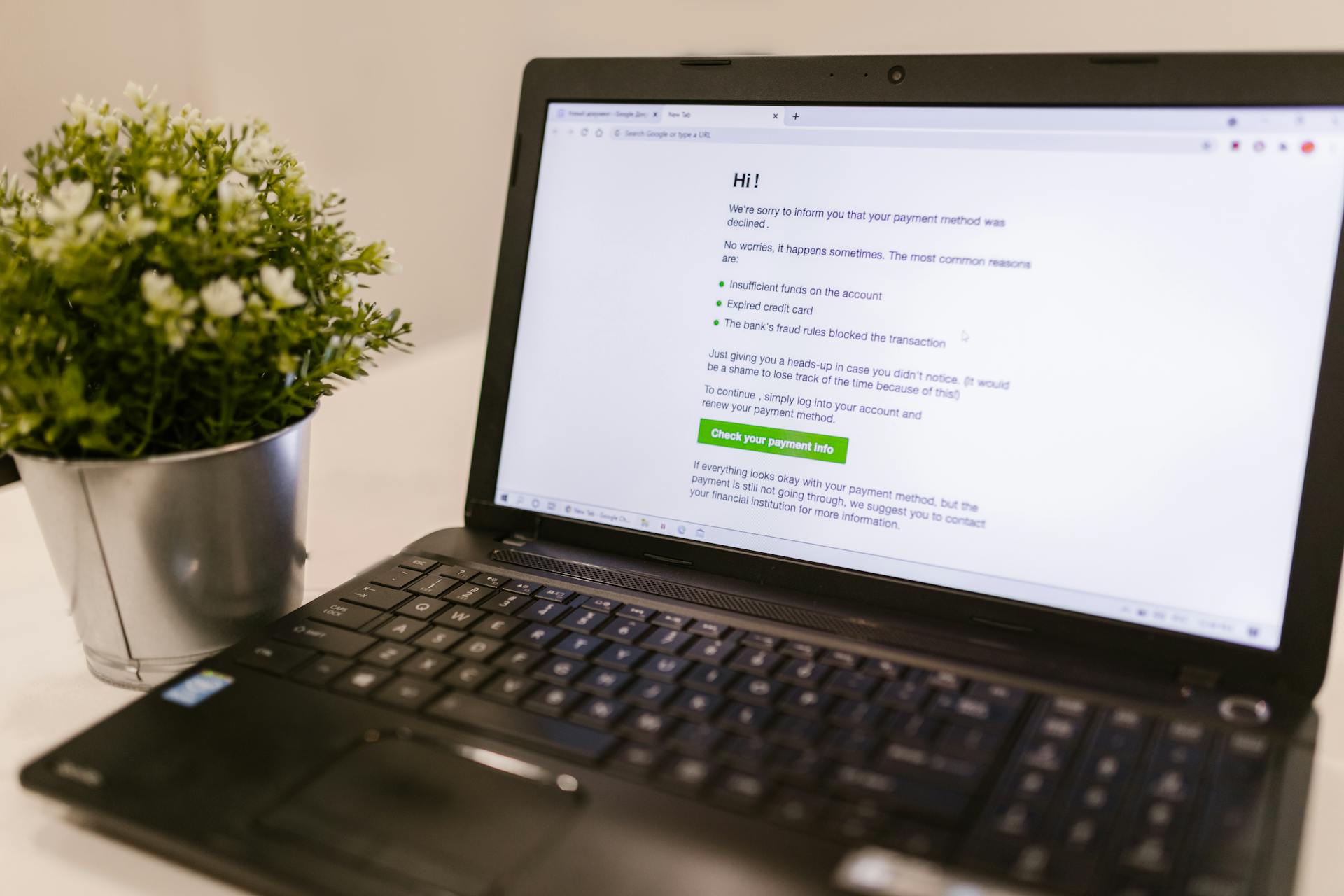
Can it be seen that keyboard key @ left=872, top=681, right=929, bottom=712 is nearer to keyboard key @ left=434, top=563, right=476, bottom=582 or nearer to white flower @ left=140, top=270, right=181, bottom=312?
keyboard key @ left=434, top=563, right=476, bottom=582

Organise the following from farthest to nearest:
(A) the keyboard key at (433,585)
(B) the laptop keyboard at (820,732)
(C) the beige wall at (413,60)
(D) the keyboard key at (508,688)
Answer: (C) the beige wall at (413,60), (A) the keyboard key at (433,585), (D) the keyboard key at (508,688), (B) the laptop keyboard at (820,732)

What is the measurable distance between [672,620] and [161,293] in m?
0.31

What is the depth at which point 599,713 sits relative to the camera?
48cm

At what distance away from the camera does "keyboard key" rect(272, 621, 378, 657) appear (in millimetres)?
544

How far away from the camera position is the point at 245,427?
21.5 inches

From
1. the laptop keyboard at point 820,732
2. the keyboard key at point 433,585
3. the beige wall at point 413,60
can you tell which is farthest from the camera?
the beige wall at point 413,60

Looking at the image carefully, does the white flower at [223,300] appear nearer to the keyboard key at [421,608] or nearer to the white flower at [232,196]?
the white flower at [232,196]

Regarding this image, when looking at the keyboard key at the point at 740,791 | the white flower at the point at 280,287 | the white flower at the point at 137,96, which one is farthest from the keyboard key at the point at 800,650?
the white flower at the point at 137,96

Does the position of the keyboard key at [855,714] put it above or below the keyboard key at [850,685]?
below

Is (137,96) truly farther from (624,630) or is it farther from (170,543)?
(624,630)

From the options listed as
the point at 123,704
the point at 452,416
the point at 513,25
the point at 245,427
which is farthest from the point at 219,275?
the point at 513,25

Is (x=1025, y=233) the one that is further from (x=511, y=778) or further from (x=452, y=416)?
(x=452, y=416)

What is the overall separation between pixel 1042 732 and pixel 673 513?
262 millimetres

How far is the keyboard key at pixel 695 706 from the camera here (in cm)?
47
